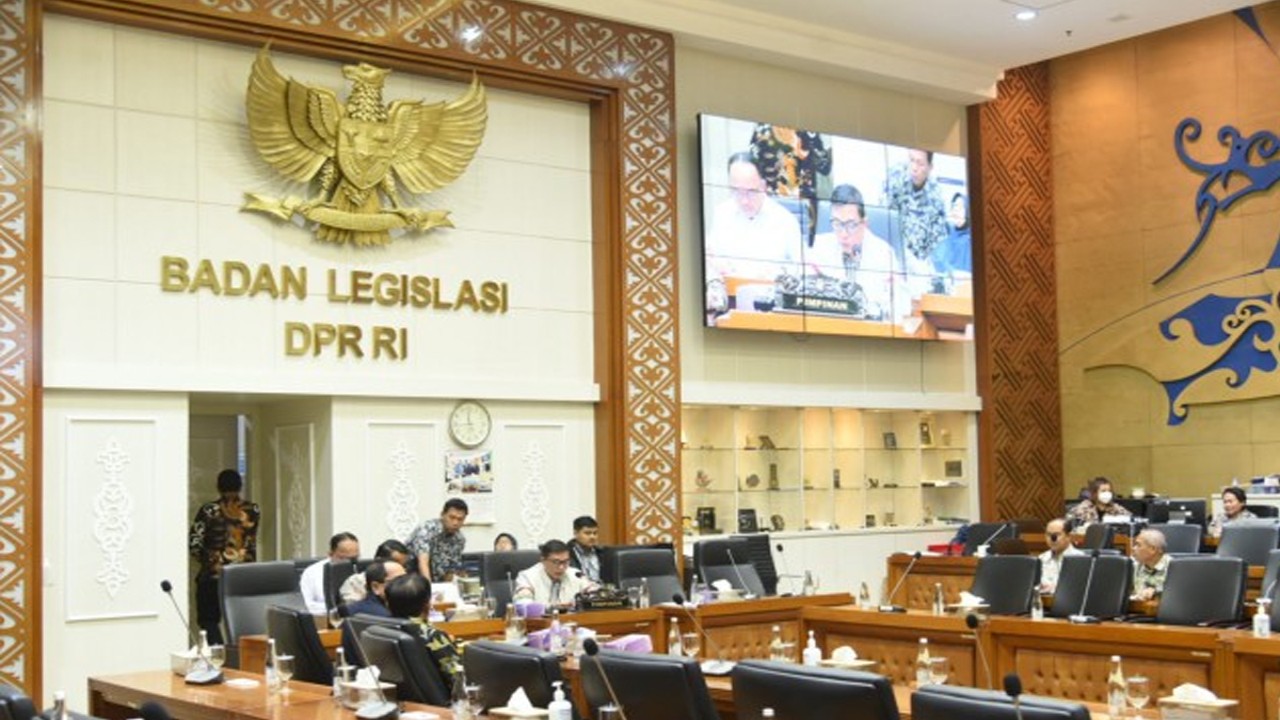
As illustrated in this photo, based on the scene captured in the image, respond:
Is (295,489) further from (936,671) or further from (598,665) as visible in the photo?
(598,665)

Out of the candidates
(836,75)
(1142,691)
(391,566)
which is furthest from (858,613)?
(836,75)

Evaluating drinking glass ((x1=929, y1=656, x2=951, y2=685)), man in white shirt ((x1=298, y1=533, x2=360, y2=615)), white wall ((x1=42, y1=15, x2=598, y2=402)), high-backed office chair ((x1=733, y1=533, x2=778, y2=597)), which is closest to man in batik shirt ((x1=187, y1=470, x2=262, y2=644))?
white wall ((x1=42, y1=15, x2=598, y2=402))

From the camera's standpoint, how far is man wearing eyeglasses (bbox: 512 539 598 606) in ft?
30.0

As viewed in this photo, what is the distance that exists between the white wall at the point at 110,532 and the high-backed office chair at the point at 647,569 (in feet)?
10.0

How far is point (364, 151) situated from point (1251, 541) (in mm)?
6872

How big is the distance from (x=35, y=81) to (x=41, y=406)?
2.12 meters

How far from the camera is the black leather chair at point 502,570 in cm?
953

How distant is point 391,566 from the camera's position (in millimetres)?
7398

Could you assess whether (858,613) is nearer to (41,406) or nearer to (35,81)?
(41,406)

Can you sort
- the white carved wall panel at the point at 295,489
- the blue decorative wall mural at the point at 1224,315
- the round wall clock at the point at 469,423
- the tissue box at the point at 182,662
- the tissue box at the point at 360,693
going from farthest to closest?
the blue decorative wall mural at the point at 1224,315 → the round wall clock at the point at 469,423 → the white carved wall panel at the point at 295,489 → the tissue box at the point at 182,662 → the tissue box at the point at 360,693

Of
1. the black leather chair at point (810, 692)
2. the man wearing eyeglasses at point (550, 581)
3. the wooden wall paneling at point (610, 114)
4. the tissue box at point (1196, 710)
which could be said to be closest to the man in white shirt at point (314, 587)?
the man wearing eyeglasses at point (550, 581)

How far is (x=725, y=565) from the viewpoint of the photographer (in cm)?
1068

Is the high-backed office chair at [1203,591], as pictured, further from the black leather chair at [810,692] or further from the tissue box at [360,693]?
the tissue box at [360,693]

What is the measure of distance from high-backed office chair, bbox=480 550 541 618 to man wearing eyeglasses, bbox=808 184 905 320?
5560 millimetres
